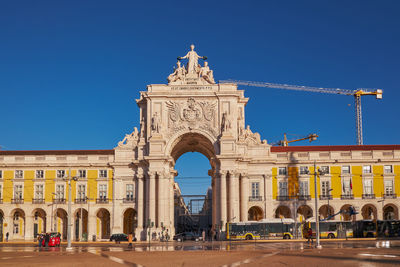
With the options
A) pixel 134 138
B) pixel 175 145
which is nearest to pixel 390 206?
pixel 175 145

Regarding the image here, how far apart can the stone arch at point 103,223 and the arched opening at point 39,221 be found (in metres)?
8.50

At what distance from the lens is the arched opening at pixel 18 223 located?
79.8 meters

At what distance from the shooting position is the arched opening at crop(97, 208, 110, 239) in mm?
81606

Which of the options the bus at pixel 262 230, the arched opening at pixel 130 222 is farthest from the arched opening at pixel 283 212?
the arched opening at pixel 130 222

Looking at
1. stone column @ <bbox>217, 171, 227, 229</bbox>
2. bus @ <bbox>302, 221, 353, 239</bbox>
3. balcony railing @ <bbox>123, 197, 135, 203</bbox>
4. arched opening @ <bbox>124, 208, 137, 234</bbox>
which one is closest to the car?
balcony railing @ <bbox>123, 197, 135, 203</bbox>

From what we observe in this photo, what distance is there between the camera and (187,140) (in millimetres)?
82938

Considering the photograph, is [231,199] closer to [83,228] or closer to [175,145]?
[175,145]

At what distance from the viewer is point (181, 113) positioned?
79500 millimetres

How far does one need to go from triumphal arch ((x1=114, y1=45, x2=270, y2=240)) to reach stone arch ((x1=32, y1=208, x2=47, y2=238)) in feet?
44.1

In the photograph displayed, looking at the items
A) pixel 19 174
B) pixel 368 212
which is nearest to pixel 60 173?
pixel 19 174

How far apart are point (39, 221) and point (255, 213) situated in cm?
3456

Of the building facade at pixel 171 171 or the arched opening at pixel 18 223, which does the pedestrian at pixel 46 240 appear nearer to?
the building facade at pixel 171 171

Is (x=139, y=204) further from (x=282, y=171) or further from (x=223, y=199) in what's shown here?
(x=282, y=171)

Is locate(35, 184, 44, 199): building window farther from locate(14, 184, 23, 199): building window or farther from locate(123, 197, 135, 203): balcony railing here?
locate(123, 197, 135, 203): balcony railing
